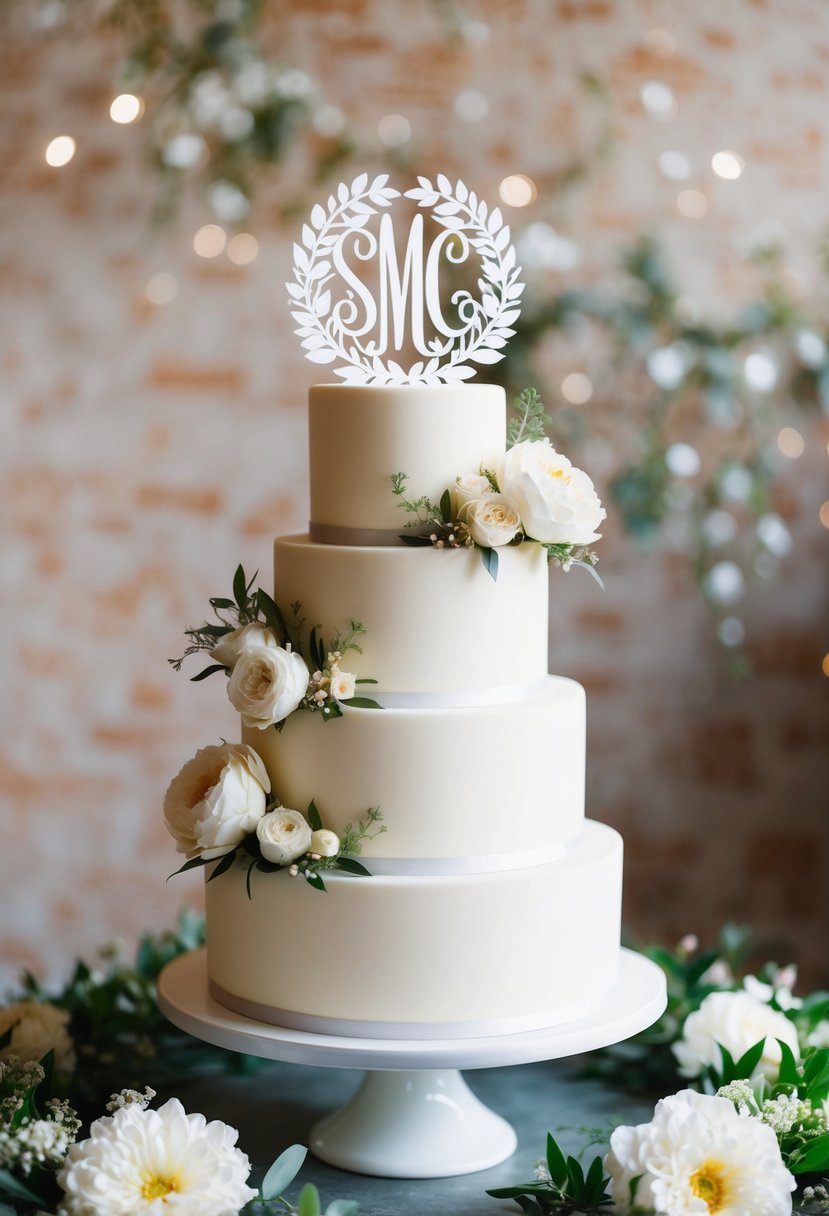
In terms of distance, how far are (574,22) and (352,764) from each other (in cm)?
292

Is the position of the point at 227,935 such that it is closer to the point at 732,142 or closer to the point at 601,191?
the point at 601,191

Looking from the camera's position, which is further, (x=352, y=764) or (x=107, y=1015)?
(x=107, y=1015)

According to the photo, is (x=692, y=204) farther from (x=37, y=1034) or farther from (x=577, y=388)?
(x=37, y=1034)

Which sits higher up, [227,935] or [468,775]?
[468,775]

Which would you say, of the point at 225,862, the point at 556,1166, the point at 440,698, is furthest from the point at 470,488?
the point at 556,1166

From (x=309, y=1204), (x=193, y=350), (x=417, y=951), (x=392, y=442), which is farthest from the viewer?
(x=193, y=350)

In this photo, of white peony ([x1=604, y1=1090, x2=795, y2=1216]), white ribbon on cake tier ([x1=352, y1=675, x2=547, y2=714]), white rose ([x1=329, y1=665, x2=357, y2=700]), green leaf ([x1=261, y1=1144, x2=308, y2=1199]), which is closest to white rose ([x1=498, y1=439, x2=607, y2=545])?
white ribbon on cake tier ([x1=352, y1=675, x2=547, y2=714])

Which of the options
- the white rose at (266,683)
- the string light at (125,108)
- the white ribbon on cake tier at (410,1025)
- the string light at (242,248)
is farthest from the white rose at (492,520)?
the string light at (125,108)

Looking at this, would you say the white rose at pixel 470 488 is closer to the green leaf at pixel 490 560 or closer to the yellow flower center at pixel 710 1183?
the green leaf at pixel 490 560

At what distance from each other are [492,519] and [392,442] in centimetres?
21

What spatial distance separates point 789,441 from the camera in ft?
14.1

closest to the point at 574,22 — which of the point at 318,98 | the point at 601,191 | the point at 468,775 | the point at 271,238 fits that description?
the point at 601,191

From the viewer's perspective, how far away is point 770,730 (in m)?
4.39

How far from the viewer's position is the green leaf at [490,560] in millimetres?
2123
